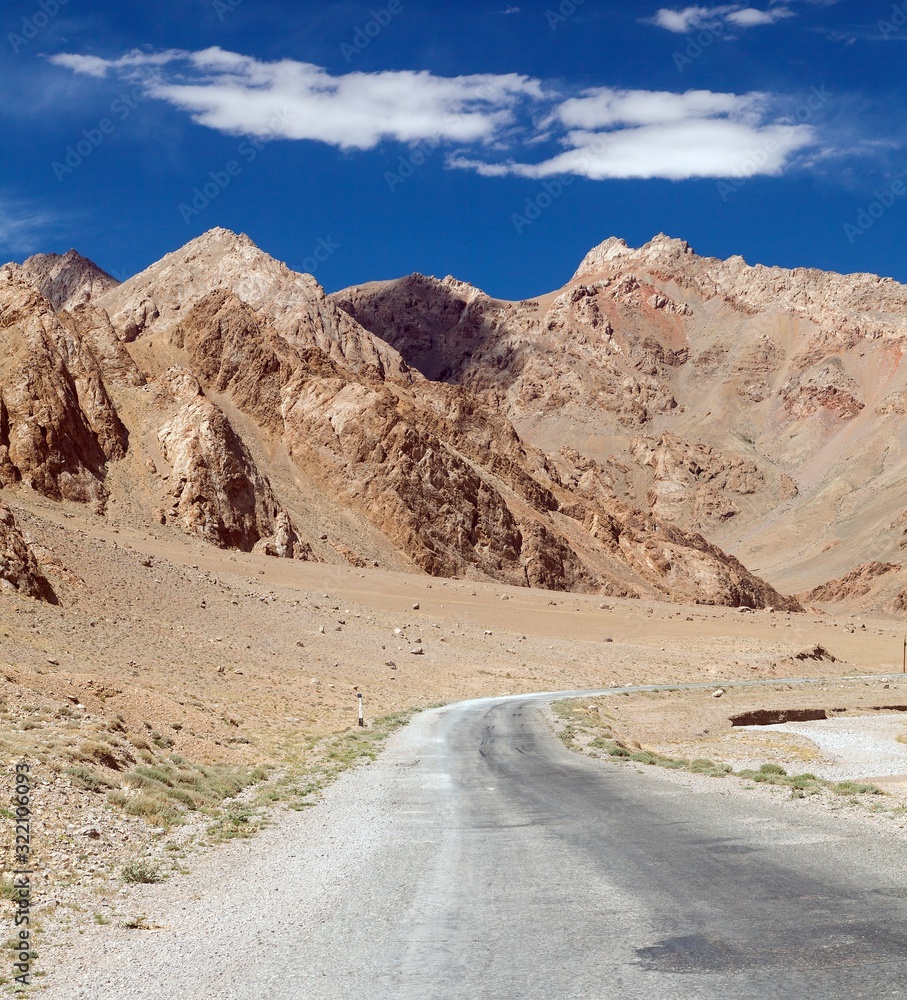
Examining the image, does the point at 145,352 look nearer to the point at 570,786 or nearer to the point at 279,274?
the point at 279,274

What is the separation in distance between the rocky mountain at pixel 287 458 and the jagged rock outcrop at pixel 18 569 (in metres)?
24.5

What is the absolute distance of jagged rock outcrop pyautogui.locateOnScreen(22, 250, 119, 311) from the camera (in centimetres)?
18525

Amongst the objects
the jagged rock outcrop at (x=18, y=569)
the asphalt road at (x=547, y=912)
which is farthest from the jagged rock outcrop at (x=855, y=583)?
the asphalt road at (x=547, y=912)

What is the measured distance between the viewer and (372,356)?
463 ft

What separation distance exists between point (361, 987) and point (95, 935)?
9.69ft

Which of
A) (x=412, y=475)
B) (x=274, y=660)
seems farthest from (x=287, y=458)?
(x=274, y=660)

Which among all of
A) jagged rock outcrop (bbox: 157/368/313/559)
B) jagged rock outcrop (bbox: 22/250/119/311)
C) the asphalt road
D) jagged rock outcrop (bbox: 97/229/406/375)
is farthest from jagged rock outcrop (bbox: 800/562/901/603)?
jagged rock outcrop (bbox: 22/250/119/311)

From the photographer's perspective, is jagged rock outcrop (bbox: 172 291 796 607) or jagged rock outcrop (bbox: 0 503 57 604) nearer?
jagged rock outcrop (bbox: 0 503 57 604)

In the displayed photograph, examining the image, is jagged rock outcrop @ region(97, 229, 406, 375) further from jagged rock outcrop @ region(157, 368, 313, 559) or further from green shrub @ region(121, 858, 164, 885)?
green shrub @ region(121, 858, 164, 885)

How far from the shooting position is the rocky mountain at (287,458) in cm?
6806

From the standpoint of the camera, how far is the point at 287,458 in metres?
87.8

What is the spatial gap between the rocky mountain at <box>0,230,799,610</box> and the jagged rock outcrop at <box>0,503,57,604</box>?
24.5m

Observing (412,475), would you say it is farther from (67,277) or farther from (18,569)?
(67,277)

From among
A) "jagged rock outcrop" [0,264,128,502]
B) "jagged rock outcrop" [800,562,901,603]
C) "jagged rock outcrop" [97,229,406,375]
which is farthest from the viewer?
"jagged rock outcrop" [97,229,406,375]
